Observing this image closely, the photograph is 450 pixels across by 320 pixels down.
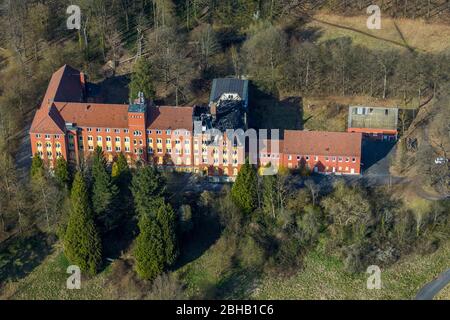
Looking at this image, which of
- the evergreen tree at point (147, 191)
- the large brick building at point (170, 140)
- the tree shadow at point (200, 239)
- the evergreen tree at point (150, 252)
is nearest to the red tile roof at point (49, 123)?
the large brick building at point (170, 140)

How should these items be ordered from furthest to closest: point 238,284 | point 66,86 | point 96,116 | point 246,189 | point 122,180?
1. point 66,86
2. point 96,116
3. point 122,180
4. point 246,189
5. point 238,284

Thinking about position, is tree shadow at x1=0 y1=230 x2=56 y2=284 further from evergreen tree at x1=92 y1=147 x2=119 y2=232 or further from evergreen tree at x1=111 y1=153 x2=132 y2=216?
evergreen tree at x1=111 y1=153 x2=132 y2=216

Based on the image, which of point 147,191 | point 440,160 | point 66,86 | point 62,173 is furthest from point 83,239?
point 440,160

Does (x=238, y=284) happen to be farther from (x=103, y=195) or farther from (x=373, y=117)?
(x=373, y=117)

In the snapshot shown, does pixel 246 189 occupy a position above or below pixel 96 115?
below

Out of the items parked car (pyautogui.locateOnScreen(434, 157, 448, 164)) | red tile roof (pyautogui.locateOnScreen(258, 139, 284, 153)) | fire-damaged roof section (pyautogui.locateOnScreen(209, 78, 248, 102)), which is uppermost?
fire-damaged roof section (pyautogui.locateOnScreen(209, 78, 248, 102))

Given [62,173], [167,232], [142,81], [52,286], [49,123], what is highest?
[142,81]

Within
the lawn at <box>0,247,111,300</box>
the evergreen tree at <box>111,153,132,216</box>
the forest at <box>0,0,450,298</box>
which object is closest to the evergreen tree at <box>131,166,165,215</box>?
the forest at <box>0,0,450,298</box>

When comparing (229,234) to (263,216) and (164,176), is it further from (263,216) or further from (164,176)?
(164,176)
